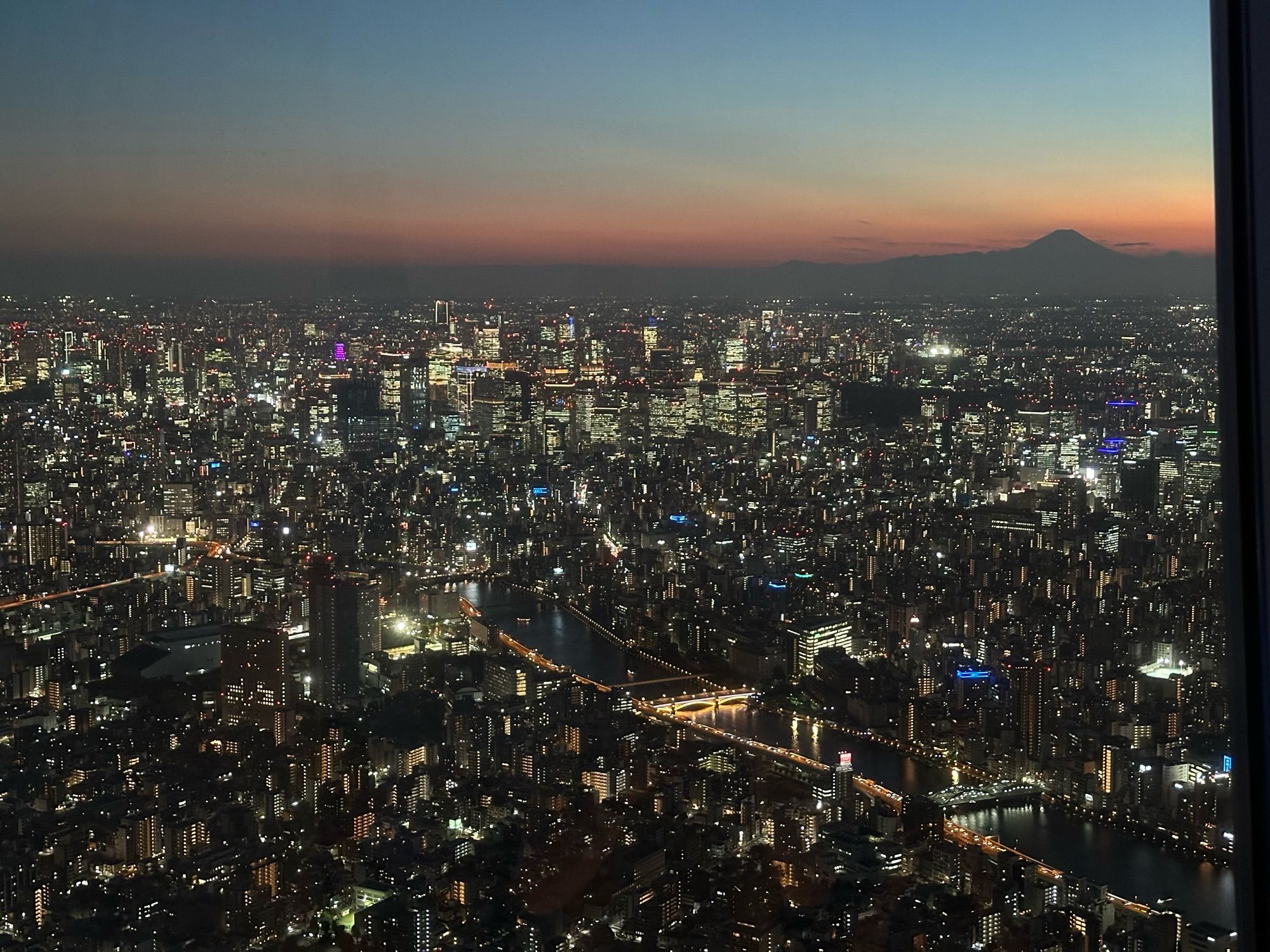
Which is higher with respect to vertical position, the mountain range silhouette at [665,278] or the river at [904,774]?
the mountain range silhouette at [665,278]

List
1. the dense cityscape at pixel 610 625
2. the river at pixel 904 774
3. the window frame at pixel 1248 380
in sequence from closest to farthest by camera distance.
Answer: the window frame at pixel 1248 380, the dense cityscape at pixel 610 625, the river at pixel 904 774

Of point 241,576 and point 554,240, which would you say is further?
point 554,240

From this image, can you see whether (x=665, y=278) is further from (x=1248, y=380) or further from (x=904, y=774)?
(x=1248, y=380)

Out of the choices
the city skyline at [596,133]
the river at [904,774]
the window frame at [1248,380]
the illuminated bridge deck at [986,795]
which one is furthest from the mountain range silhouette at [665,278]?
the illuminated bridge deck at [986,795]

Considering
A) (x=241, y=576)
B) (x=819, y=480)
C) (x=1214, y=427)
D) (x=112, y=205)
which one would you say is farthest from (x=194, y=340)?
(x=1214, y=427)

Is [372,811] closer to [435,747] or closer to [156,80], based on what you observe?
[435,747]

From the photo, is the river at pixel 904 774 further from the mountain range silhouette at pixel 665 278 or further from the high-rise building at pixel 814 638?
the mountain range silhouette at pixel 665 278

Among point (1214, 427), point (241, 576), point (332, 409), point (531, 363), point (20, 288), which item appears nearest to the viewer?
point (1214, 427)

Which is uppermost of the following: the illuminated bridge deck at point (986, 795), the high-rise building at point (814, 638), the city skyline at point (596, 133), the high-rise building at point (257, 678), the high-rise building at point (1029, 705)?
the city skyline at point (596, 133)
